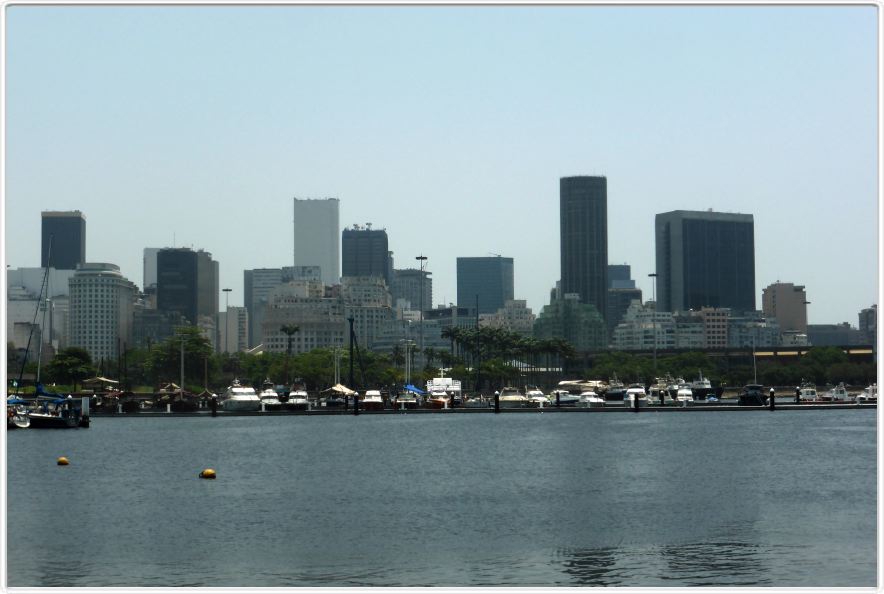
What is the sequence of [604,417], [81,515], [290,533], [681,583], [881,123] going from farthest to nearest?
[604,417] → [81,515] → [290,533] → [681,583] → [881,123]

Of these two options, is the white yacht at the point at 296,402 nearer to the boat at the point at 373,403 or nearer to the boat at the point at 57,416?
the boat at the point at 373,403

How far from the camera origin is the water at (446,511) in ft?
136

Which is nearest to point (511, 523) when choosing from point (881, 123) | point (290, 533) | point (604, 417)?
point (290, 533)

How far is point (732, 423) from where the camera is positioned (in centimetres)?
13738

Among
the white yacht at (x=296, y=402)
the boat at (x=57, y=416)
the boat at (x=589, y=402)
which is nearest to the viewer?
the boat at (x=57, y=416)

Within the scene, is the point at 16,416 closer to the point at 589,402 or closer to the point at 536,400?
the point at 536,400

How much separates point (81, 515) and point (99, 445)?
155ft

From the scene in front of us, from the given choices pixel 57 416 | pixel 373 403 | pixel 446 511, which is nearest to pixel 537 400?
pixel 373 403

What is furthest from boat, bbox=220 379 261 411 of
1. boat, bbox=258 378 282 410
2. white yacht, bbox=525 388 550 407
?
white yacht, bbox=525 388 550 407

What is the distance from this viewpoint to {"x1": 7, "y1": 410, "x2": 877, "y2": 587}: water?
4147 centimetres

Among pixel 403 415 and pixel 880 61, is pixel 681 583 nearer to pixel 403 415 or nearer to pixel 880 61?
Answer: pixel 880 61

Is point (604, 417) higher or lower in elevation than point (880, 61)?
lower

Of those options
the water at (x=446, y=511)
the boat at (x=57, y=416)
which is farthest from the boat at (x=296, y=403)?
the water at (x=446, y=511)

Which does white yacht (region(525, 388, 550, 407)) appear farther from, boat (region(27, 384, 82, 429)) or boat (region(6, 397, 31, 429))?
boat (region(6, 397, 31, 429))
